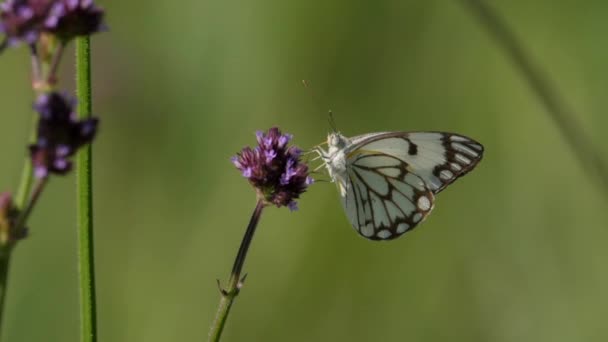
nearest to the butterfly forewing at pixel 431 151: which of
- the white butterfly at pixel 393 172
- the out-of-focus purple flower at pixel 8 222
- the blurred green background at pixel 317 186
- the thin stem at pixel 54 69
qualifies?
the white butterfly at pixel 393 172

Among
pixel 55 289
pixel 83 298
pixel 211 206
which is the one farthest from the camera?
pixel 211 206

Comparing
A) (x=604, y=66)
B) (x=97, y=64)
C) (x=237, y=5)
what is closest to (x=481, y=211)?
(x=604, y=66)

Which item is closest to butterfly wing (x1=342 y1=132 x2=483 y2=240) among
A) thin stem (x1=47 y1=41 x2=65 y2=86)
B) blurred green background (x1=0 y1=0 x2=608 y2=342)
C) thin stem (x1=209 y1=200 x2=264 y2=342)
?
blurred green background (x1=0 y1=0 x2=608 y2=342)

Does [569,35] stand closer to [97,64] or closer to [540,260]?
[540,260]

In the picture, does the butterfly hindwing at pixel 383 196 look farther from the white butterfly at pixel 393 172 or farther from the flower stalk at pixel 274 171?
the flower stalk at pixel 274 171

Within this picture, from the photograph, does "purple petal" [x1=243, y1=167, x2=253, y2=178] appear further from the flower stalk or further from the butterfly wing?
the butterfly wing

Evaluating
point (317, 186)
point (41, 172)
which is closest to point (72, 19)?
point (41, 172)
